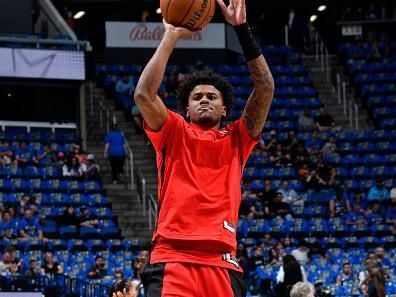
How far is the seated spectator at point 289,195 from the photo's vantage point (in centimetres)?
2570

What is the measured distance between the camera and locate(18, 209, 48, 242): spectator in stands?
2195 centimetres

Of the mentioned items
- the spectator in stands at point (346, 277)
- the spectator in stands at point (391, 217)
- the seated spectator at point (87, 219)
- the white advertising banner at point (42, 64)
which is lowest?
the spectator in stands at point (346, 277)

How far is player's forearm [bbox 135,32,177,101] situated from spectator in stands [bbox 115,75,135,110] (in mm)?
23783

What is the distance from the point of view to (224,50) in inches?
1318

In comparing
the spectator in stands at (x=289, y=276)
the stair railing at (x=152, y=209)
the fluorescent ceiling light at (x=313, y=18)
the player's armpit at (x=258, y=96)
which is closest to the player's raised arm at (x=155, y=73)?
the player's armpit at (x=258, y=96)

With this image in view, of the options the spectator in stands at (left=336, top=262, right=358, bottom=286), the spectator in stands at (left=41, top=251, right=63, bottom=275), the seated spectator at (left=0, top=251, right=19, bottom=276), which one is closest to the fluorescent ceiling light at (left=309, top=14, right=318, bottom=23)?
the spectator in stands at (left=336, top=262, right=358, bottom=286)

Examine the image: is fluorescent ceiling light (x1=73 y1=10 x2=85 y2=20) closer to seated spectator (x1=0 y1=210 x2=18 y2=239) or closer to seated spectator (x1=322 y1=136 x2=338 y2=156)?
seated spectator (x1=322 y1=136 x2=338 y2=156)

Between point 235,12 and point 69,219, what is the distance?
17121 mm

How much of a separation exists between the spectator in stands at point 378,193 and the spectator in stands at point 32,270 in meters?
9.19

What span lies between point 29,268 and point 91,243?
3196 millimetres

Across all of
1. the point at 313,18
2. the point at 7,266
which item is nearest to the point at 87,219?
the point at 7,266

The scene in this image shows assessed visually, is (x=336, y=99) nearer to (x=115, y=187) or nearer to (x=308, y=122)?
(x=308, y=122)

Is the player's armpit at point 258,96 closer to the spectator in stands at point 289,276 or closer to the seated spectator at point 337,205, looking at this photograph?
the spectator in stands at point 289,276

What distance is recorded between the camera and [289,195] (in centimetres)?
2591
